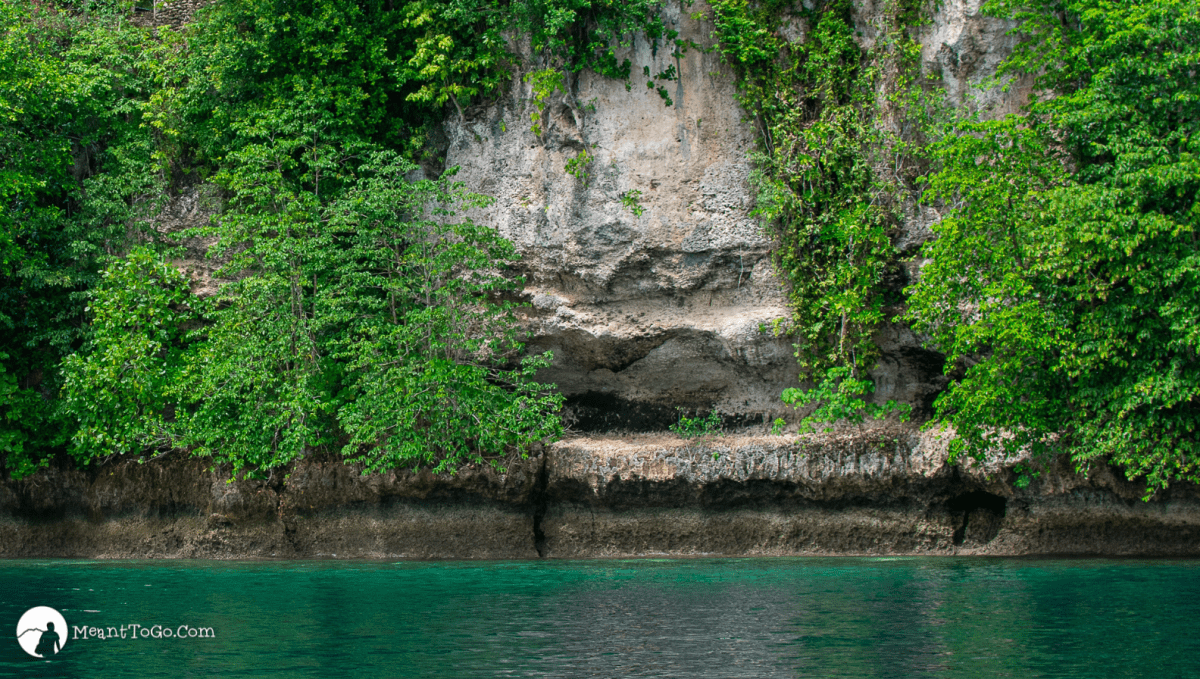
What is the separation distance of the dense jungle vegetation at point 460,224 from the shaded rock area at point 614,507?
0.68 meters

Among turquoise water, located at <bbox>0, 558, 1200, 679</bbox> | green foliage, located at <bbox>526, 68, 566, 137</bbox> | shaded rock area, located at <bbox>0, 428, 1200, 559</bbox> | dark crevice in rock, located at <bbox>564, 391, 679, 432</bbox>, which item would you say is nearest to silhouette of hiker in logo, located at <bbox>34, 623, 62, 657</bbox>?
turquoise water, located at <bbox>0, 558, 1200, 679</bbox>

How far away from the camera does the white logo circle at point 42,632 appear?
697cm

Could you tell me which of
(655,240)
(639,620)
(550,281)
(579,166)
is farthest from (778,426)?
(639,620)

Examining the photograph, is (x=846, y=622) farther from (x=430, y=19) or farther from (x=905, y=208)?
(x=430, y=19)

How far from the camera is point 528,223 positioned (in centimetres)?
1599

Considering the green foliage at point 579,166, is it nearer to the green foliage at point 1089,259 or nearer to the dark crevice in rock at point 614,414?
the dark crevice in rock at point 614,414

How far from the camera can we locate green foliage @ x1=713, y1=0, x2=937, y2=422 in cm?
1472

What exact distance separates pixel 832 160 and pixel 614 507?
6745mm

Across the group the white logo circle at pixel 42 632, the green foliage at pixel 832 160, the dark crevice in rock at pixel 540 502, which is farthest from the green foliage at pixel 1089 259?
the white logo circle at pixel 42 632

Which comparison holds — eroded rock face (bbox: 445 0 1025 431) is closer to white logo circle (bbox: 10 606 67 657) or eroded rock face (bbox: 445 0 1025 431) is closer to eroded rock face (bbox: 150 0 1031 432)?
eroded rock face (bbox: 150 0 1031 432)

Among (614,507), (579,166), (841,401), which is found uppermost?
(579,166)

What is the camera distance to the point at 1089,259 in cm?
1223

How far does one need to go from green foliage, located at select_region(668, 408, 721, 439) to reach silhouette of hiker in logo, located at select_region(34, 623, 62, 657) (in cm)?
1004

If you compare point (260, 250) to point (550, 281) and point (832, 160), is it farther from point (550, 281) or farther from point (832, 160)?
point (832, 160)
